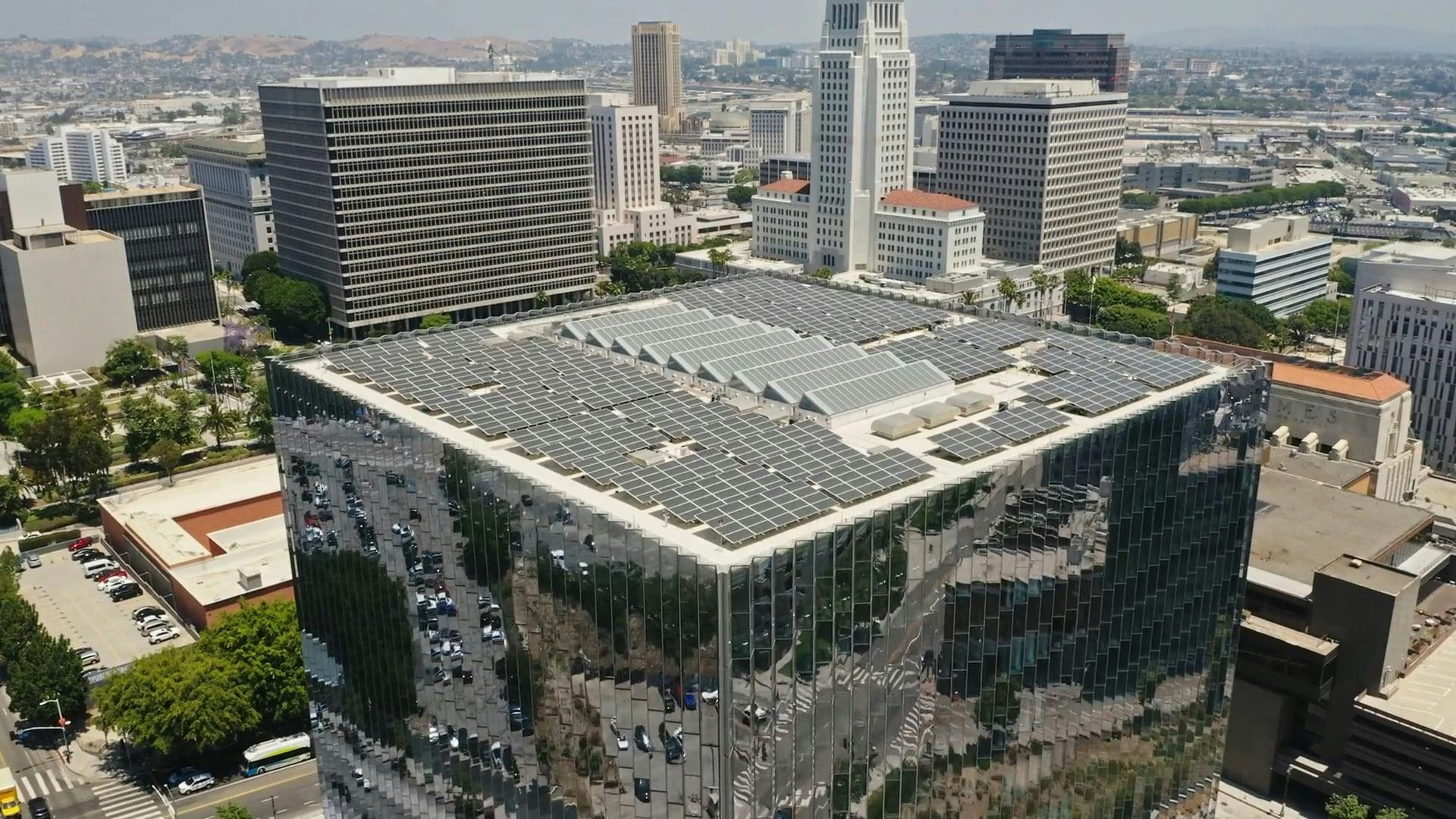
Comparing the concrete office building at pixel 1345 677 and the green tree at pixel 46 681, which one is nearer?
the concrete office building at pixel 1345 677

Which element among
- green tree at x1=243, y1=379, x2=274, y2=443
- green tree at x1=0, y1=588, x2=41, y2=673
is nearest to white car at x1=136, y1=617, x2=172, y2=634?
green tree at x1=0, y1=588, x2=41, y2=673

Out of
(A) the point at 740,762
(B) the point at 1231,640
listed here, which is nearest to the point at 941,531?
(A) the point at 740,762

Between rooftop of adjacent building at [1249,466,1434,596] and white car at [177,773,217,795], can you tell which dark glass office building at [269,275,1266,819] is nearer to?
white car at [177,773,217,795]

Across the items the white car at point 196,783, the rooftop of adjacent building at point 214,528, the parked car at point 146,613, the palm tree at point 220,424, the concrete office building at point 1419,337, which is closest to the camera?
the white car at point 196,783

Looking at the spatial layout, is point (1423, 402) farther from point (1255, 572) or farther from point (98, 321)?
point (98, 321)

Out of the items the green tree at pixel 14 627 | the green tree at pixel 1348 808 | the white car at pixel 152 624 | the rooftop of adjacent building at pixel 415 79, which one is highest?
the rooftop of adjacent building at pixel 415 79

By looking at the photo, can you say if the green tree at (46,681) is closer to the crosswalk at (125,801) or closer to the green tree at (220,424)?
the crosswalk at (125,801)

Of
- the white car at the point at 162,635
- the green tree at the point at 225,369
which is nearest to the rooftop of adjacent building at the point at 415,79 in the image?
the green tree at the point at 225,369
